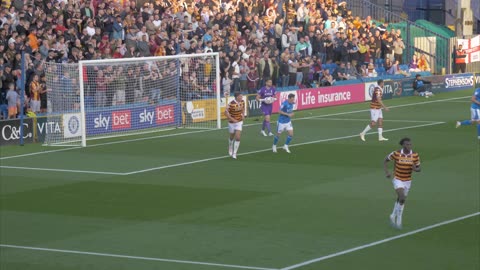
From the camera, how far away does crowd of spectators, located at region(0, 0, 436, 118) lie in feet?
129

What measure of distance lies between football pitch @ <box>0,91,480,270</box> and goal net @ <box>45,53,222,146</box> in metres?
1.22

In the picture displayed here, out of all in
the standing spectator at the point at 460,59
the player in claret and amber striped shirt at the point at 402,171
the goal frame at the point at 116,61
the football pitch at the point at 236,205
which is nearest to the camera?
the football pitch at the point at 236,205

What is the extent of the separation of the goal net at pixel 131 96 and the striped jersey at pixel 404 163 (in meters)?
17.6

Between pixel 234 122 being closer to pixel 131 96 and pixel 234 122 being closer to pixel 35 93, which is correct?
pixel 131 96

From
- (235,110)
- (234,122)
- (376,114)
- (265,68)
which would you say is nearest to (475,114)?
(376,114)

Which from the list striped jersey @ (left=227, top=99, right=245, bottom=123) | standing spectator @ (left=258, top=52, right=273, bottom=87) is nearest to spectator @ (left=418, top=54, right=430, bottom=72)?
standing spectator @ (left=258, top=52, right=273, bottom=87)

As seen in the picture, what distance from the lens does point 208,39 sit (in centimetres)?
4722

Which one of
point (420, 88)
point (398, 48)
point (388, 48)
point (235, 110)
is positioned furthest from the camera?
point (398, 48)

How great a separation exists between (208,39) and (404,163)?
26.2 metres

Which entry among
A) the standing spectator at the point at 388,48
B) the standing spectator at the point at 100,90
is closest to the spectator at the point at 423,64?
the standing spectator at the point at 388,48

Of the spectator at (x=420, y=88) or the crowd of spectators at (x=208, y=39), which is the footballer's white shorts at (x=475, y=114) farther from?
the spectator at (x=420, y=88)

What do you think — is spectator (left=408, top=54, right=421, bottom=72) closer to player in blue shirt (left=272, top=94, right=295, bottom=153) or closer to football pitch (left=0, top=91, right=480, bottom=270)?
football pitch (left=0, top=91, right=480, bottom=270)

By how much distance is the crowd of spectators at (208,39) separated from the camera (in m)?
39.4

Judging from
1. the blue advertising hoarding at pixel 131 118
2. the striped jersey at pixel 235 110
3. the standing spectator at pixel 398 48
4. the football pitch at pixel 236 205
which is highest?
the standing spectator at pixel 398 48
